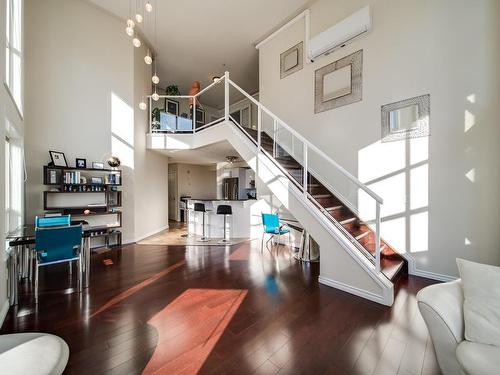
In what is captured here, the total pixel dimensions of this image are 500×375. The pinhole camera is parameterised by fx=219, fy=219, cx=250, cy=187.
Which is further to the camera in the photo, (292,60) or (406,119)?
(292,60)

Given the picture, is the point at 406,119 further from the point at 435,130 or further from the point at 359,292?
the point at 359,292

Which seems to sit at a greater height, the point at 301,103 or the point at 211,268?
the point at 301,103

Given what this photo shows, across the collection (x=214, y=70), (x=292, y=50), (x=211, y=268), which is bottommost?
(x=211, y=268)

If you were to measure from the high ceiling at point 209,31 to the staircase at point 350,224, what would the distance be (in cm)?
313

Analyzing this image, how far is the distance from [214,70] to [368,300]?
25.3ft

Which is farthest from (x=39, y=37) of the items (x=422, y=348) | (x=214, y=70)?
(x=422, y=348)

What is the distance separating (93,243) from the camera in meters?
4.81

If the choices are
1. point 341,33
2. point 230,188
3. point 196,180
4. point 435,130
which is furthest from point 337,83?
point 196,180

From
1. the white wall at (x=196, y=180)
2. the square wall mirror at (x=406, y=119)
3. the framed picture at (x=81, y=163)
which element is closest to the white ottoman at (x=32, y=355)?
the framed picture at (x=81, y=163)

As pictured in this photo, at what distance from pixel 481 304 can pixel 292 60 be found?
5351 mm

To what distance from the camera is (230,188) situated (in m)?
9.21

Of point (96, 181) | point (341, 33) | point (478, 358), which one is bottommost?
point (478, 358)

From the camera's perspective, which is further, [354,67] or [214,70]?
[214,70]

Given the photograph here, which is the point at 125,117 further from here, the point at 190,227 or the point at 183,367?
the point at 183,367
